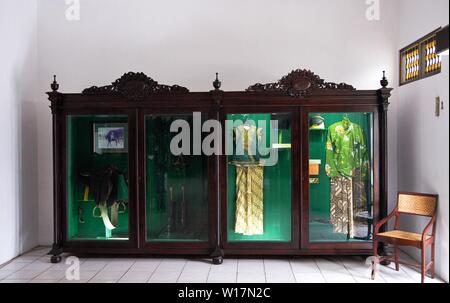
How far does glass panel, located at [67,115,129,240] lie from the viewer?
5016mm

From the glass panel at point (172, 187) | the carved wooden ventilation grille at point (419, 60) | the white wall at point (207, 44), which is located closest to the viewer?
the carved wooden ventilation grille at point (419, 60)

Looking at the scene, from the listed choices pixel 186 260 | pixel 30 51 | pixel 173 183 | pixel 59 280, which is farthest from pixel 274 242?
pixel 30 51

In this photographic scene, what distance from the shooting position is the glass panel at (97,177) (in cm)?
502

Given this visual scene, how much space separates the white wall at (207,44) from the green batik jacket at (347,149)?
0.72 metres

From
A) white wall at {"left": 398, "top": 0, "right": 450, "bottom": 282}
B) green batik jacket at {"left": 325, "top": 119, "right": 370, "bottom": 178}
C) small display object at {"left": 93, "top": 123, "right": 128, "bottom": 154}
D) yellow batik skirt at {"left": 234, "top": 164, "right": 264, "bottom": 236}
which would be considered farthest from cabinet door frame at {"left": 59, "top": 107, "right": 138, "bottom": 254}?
white wall at {"left": 398, "top": 0, "right": 450, "bottom": 282}

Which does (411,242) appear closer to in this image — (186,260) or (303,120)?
(303,120)

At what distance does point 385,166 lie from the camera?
469 cm

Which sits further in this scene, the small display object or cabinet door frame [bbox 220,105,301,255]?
the small display object

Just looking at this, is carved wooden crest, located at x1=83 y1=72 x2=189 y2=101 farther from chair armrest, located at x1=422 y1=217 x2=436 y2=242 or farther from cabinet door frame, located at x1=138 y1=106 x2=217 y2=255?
chair armrest, located at x1=422 y1=217 x2=436 y2=242

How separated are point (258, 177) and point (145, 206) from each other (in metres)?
1.30

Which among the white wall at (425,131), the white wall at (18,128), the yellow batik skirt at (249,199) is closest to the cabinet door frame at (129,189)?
the white wall at (18,128)

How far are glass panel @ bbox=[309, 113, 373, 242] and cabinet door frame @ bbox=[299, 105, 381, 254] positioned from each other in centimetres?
7

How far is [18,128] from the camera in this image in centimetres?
516

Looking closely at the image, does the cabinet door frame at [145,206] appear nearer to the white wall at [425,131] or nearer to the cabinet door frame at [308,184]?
the cabinet door frame at [308,184]
